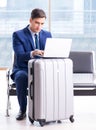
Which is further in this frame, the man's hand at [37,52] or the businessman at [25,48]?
the businessman at [25,48]

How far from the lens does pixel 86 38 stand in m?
4.99

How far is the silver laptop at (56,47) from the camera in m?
2.71

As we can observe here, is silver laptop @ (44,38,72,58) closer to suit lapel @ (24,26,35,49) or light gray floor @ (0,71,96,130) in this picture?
suit lapel @ (24,26,35,49)

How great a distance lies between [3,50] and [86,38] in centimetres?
140

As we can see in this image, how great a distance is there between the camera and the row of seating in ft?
10.2

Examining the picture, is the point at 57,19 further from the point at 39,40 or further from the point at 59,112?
the point at 59,112

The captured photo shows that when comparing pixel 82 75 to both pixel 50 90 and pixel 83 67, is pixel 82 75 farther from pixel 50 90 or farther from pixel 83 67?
pixel 50 90

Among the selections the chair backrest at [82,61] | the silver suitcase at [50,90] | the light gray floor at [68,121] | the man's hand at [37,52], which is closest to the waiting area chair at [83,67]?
the chair backrest at [82,61]

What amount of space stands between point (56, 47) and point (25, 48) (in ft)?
1.64

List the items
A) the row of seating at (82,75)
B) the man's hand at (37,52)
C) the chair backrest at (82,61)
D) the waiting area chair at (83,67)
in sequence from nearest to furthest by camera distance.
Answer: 1. the man's hand at (37,52)
2. the row of seating at (82,75)
3. the waiting area chair at (83,67)
4. the chair backrest at (82,61)

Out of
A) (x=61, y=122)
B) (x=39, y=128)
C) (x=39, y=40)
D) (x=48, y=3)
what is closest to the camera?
(x=39, y=128)

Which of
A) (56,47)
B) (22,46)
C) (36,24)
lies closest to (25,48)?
(22,46)

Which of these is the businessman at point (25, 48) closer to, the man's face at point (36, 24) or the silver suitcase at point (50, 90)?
the man's face at point (36, 24)

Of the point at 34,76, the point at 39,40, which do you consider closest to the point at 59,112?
the point at 34,76
